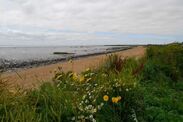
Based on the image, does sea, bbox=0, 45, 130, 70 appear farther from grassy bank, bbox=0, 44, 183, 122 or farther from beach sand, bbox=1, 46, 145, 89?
grassy bank, bbox=0, 44, 183, 122

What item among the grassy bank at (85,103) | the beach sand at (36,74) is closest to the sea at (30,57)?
the beach sand at (36,74)

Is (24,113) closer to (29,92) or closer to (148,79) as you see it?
(29,92)

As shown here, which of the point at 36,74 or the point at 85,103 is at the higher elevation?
the point at 85,103

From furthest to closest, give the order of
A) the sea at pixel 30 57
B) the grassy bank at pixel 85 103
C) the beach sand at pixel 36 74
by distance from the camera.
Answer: the sea at pixel 30 57 → the beach sand at pixel 36 74 → the grassy bank at pixel 85 103

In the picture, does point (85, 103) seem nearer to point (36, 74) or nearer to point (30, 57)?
point (36, 74)

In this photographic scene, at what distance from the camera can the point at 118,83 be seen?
5.42 metres

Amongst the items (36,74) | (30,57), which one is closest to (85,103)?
(36,74)

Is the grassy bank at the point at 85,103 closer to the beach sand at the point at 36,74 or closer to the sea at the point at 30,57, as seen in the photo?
the beach sand at the point at 36,74

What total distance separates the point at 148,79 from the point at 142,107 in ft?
15.2

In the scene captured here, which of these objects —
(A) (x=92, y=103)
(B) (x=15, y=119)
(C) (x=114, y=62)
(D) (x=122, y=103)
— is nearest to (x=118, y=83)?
(D) (x=122, y=103)

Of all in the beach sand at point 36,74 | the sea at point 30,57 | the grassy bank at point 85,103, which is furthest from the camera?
the sea at point 30,57

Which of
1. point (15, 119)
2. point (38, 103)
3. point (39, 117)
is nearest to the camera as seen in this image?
point (15, 119)

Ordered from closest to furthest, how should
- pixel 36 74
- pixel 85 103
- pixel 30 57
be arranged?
pixel 85 103 → pixel 36 74 → pixel 30 57

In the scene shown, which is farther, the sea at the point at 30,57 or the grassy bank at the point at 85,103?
the sea at the point at 30,57
